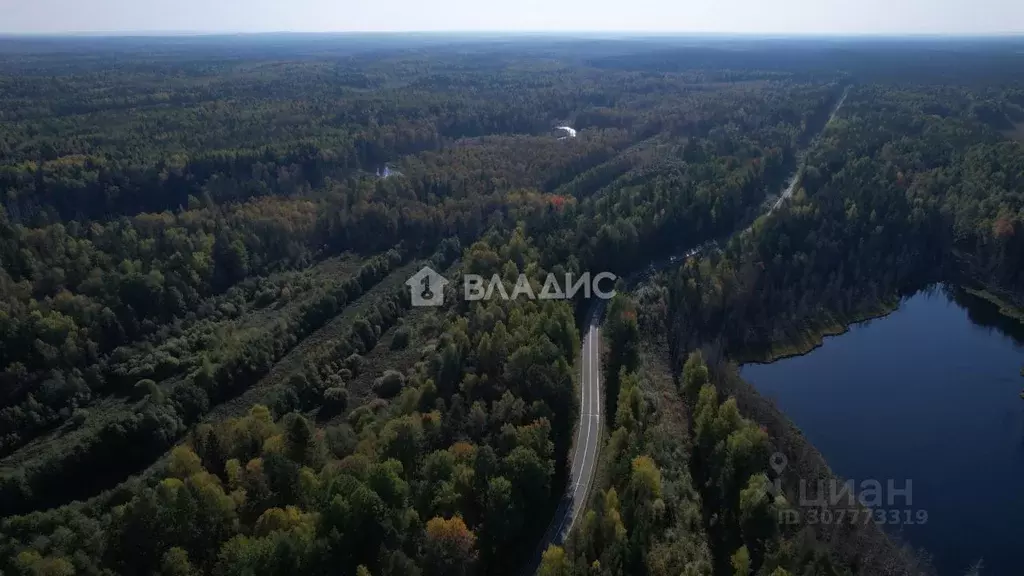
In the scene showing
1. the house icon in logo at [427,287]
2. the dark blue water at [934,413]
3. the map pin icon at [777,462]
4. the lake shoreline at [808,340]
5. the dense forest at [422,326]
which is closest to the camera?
the dense forest at [422,326]

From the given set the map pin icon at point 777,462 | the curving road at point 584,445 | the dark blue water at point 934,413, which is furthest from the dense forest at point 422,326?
the dark blue water at point 934,413

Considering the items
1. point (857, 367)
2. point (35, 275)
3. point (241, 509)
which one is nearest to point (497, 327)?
point (241, 509)

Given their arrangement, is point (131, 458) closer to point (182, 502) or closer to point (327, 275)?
point (182, 502)

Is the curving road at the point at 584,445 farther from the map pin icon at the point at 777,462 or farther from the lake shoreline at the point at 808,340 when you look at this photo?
the lake shoreline at the point at 808,340

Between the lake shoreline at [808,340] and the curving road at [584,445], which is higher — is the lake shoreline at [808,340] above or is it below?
below

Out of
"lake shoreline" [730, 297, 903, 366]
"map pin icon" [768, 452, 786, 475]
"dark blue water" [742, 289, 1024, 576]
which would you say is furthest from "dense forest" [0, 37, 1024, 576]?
"dark blue water" [742, 289, 1024, 576]

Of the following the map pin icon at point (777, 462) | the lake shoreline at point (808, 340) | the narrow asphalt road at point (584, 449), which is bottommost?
the lake shoreline at point (808, 340)
